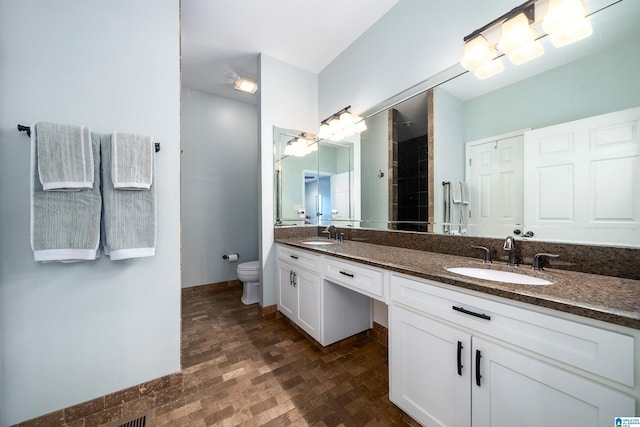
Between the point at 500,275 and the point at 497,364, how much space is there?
17.9 inches

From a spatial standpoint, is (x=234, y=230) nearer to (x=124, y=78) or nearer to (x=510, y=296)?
(x=124, y=78)

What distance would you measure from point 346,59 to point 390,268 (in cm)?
224

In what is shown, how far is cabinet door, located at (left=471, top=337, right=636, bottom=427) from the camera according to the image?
66 cm

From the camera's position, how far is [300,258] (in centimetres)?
205

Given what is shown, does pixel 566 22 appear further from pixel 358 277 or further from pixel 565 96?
pixel 358 277

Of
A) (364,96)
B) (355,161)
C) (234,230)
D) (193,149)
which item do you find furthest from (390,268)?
(193,149)

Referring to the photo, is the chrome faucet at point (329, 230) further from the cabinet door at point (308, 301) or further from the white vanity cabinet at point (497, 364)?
the white vanity cabinet at point (497, 364)

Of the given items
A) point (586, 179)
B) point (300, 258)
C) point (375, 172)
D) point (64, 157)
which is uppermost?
point (375, 172)

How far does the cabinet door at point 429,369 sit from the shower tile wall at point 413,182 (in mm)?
805

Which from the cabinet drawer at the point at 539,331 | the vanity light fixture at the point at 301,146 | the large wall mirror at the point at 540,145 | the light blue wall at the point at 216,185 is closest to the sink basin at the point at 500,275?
the cabinet drawer at the point at 539,331

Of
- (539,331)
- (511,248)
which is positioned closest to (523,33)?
(511,248)

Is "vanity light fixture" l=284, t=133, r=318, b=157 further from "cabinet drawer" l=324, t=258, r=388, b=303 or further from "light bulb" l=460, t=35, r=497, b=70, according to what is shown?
"light bulb" l=460, t=35, r=497, b=70

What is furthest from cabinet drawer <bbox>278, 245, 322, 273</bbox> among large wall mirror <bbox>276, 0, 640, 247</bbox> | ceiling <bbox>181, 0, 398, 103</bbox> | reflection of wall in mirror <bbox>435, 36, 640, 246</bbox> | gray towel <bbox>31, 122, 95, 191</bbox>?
Answer: ceiling <bbox>181, 0, 398, 103</bbox>

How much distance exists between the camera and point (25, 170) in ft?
3.88
